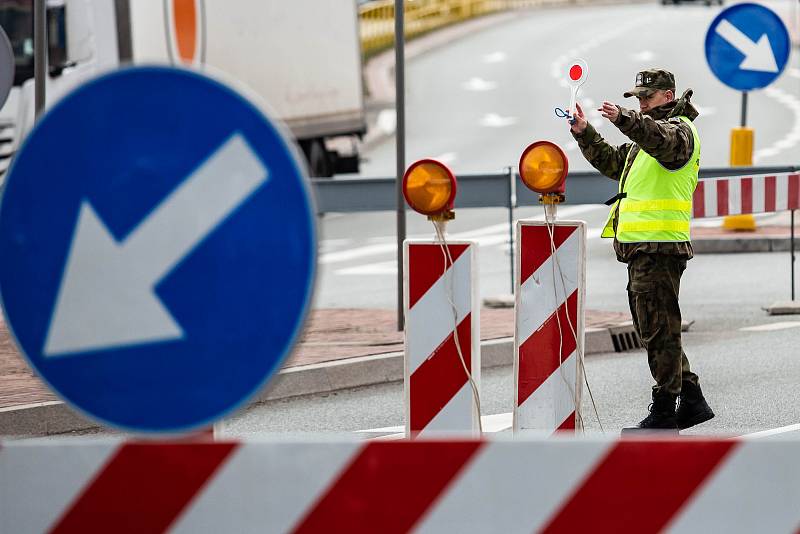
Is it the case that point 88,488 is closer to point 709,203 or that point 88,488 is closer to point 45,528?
point 45,528

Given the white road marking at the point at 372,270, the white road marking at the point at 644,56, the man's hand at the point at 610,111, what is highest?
the man's hand at the point at 610,111

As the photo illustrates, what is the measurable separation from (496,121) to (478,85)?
24.8 feet

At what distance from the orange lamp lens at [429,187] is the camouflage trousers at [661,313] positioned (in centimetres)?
219

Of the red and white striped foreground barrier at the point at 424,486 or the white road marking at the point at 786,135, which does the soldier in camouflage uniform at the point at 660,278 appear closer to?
the red and white striped foreground barrier at the point at 424,486

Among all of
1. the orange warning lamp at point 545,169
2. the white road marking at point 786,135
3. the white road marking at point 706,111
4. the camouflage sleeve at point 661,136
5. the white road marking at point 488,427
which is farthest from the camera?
the white road marking at point 706,111

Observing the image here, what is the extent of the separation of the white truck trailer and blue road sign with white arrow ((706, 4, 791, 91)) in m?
3.95

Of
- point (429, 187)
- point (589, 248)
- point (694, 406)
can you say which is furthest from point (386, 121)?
point (429, 187)

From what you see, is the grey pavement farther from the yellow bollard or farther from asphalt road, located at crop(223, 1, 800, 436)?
the yellow bollard

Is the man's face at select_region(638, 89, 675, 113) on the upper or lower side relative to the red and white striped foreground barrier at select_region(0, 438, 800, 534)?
upper

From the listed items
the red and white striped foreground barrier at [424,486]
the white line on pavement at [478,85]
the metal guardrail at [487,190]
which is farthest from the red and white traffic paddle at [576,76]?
the white line on pavement at [478,85]

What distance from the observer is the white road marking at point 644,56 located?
4789 centimetres

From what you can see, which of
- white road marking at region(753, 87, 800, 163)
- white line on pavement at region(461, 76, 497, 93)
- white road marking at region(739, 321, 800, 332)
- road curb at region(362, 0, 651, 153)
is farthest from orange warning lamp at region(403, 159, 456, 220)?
white line on pavement at region(461, 76, 497, 93)

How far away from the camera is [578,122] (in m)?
7.50

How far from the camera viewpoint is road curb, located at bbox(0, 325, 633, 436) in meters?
8.52
